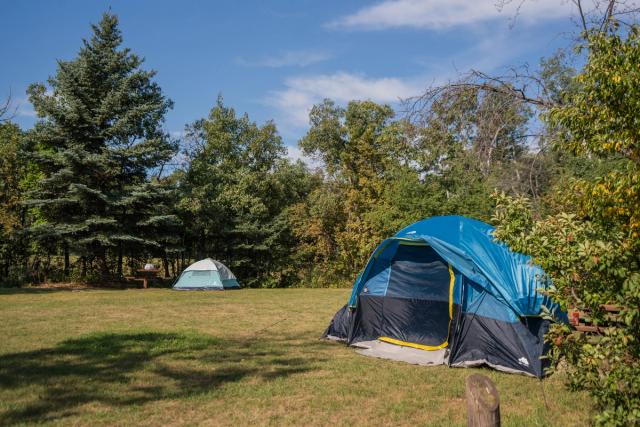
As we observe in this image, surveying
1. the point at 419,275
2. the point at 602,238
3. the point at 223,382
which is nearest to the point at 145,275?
the point at 419,275

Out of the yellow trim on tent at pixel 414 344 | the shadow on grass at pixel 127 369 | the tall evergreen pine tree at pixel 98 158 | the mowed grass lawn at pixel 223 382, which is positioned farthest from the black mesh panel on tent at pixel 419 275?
the tall evergreen pine tree at pixel 98 158

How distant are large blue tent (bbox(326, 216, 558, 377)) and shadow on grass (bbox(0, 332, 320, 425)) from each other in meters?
1.76

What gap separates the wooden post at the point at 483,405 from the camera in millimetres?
2502

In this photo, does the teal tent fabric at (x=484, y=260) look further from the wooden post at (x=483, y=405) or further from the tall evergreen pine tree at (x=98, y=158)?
the tall evergreen pine tree at (x=98, y=158)

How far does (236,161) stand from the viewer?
28188 mm

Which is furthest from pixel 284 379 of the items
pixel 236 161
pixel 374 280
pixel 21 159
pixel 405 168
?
pixel 236 161

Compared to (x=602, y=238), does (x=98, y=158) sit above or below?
above

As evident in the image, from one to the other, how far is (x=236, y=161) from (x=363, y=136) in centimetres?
756

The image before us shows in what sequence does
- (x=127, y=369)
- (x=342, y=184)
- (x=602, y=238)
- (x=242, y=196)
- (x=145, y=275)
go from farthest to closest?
(x=342, y=184) < (x=242, y=196) < (x=145, y=275) < (x=127, y=369) < (x=602, y=238)

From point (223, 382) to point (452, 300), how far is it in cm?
373

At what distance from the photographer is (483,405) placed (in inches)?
98.8

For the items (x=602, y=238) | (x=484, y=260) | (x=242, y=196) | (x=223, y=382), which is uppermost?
(x=242, y=196)

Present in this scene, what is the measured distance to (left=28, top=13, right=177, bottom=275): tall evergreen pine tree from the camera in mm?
20219

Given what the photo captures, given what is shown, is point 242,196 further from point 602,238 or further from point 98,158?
point 602,238
